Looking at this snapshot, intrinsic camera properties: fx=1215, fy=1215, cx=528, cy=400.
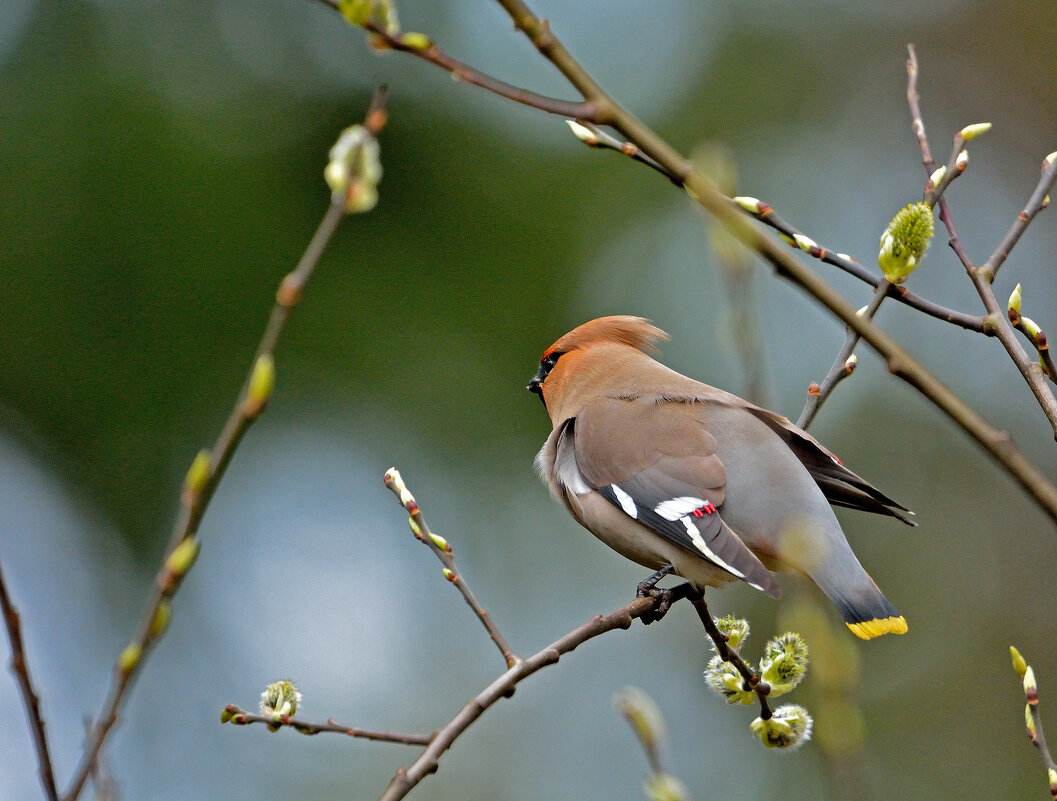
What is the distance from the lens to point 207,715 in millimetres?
10719

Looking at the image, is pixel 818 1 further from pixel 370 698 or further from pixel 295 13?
pixel 370 698

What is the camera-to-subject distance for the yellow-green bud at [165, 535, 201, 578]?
3.72 feet

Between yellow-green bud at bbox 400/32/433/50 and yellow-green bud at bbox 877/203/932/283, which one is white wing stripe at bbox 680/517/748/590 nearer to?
yellow-green bud at bbox 877/203/932/283

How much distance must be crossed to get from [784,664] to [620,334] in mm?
2418

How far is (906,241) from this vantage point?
1.96 meters

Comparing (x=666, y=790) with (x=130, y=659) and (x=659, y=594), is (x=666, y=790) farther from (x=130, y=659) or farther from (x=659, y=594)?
(x=659, y=594)

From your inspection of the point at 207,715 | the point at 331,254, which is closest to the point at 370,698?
the point at 207,715

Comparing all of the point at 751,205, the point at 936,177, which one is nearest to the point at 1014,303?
the point at 936,177

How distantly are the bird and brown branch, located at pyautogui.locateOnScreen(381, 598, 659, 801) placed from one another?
59 cm

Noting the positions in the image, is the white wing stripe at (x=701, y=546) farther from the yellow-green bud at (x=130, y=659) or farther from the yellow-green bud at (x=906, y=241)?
the yellow-green bud at (x=130, y=659)

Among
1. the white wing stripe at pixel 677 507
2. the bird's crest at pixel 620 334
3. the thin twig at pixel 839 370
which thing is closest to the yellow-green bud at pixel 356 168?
the thin twig at pixel 839 370

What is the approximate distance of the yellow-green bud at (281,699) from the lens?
2.24 m

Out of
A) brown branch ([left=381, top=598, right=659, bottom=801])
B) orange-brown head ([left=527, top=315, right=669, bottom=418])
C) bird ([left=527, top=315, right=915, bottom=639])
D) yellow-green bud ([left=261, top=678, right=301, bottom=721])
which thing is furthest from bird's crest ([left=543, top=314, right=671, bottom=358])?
yellow-green bud ([left=261, top=678, right=301, bottom=721])

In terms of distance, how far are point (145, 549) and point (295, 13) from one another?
206 inches
